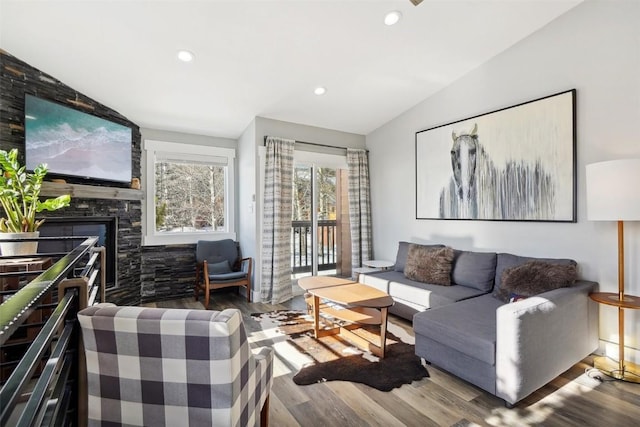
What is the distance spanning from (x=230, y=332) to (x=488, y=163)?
338 cm

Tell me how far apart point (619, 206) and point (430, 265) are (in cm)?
168

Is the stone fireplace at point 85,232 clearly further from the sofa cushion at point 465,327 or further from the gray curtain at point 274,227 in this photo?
the sofa cushion at point 465,327

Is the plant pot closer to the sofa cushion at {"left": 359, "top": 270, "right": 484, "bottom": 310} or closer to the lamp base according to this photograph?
the sofa cushion at {"left": 359, "top": 270, "right": 484, "bottom": 310}

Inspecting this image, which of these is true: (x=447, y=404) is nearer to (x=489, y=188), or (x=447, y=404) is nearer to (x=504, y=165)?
(x=489, y=188)

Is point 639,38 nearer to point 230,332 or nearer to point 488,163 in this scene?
point 488,163

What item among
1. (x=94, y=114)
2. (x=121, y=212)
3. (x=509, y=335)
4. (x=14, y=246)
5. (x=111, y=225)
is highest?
(x=94, y=114)

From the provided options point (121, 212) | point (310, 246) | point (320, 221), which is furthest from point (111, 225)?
point (320, 221)

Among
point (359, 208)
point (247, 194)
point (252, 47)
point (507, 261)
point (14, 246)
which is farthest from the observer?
point (359, 208)

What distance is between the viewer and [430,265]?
138 inches

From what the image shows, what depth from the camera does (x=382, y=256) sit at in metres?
4.98

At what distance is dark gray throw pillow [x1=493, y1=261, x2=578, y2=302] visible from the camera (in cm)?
256

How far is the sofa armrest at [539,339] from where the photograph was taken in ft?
6.31

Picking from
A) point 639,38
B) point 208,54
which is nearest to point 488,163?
point 639,38

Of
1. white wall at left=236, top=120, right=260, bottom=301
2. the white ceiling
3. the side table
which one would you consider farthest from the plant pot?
the side table
